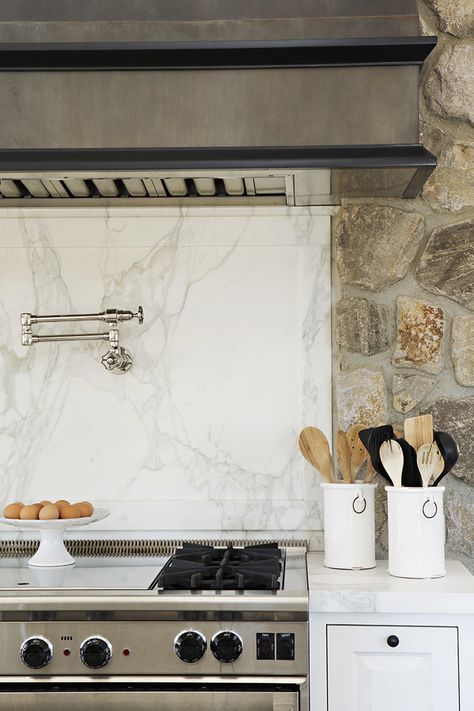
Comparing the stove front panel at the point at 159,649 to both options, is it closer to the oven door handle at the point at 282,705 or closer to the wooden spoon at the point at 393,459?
the oven door handle at the point at 282,705

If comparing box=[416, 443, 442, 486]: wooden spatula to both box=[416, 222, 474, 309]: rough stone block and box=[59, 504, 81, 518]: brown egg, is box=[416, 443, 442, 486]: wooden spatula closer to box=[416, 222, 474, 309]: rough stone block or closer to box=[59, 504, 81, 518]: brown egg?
box=[416, 222, 474, 309]: rough stone block

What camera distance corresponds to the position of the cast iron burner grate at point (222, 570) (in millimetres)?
1882

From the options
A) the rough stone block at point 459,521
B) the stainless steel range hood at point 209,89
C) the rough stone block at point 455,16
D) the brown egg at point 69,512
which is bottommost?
the rough stone block at point 459,521

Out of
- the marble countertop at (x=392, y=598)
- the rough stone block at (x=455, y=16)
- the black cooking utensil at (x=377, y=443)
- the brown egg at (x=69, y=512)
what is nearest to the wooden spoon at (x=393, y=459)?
the black cooking utensil at (x=377, y=443)

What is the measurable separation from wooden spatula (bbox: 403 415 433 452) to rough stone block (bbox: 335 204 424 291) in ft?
1.50

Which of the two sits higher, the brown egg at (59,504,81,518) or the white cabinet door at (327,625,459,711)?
the brown egg at (59,504,81,518)

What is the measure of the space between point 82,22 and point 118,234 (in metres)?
0.61

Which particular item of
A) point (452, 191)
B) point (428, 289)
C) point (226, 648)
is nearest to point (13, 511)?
point (226, 648)

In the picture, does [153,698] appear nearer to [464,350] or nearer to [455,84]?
[464,350]

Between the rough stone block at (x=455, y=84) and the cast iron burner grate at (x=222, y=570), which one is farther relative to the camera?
the rough stone block at (x=455, y=84)

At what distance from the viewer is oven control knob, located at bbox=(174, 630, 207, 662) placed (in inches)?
70.9

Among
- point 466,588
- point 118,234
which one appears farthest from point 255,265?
point 466,588

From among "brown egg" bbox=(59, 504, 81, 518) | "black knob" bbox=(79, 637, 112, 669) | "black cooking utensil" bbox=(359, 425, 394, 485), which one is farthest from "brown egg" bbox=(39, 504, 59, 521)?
"black cooking utensil" bbox=(359, 425, 394, 485)

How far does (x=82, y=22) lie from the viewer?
2068 millimetres
